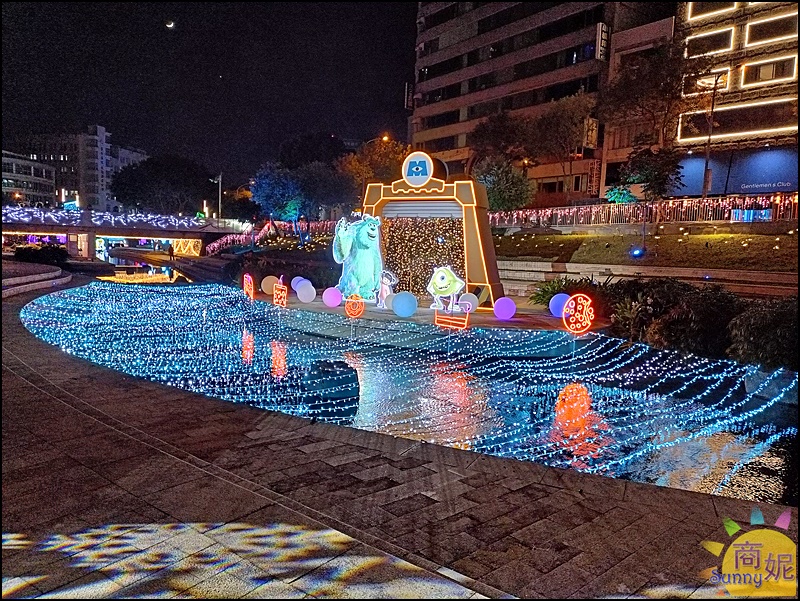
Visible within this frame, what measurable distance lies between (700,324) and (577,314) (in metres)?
2.78

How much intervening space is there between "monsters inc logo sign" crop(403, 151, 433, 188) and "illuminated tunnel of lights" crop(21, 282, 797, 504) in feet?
16.5

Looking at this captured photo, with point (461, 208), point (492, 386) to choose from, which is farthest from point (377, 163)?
point (492, 386)

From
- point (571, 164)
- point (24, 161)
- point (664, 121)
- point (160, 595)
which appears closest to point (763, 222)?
point (664, 121)

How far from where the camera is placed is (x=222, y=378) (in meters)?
10.4

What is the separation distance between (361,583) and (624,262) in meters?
21.7

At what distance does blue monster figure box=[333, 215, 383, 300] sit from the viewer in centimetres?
1661

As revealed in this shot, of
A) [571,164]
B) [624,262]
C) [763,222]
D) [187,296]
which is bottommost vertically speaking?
[187,296]

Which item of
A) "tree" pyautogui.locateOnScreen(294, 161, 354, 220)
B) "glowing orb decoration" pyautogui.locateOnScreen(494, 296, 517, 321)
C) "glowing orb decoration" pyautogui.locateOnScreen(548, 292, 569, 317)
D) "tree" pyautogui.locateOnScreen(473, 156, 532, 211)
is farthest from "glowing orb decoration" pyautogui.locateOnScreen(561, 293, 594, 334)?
"tree" pyautogui.locateOnScreen(294, 161, 354, 220)

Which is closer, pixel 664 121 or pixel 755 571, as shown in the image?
pixel 755 571

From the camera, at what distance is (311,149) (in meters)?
67.7

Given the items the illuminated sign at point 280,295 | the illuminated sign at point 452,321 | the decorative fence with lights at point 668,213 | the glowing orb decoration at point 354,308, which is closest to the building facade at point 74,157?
the decorative fence with lights at point 668,213

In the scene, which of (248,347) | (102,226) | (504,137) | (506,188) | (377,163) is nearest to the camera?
(248,347)

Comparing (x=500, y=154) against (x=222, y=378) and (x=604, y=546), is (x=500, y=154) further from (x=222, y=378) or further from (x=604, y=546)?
(x=604, y=546)

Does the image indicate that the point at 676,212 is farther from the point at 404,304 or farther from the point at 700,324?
the point at 404,304
